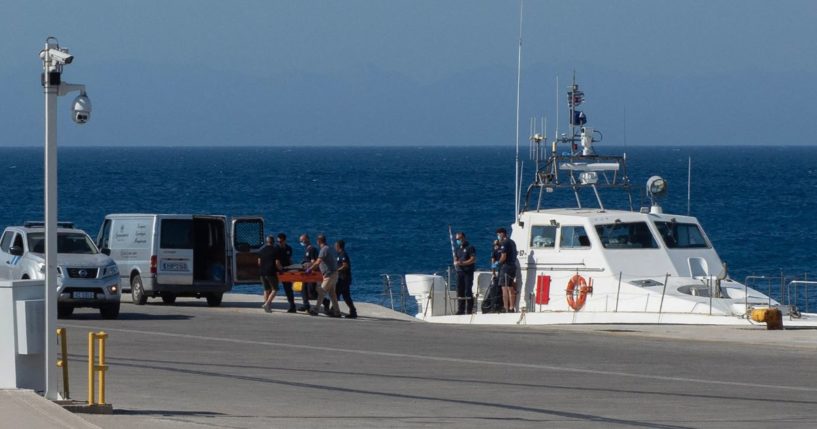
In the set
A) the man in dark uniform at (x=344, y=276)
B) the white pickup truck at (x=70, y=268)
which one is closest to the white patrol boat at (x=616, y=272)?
the man in dark uniform at (x=344, y=276)

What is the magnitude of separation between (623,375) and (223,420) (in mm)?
6612

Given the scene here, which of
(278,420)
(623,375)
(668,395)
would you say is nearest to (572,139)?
(623,375)

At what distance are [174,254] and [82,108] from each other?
1586 cm

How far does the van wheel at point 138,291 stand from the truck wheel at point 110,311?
387 cm

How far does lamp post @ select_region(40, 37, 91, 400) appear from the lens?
548 inches

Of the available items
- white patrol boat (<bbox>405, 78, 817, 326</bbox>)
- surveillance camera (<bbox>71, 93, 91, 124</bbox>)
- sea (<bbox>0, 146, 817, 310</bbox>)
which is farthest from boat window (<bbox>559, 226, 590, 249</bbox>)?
surveillance camera (<bbox>71, 93, 91, 124</bbox>)

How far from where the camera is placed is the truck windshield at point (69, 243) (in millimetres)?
27422

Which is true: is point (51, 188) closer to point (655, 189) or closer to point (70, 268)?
point (70, 268)

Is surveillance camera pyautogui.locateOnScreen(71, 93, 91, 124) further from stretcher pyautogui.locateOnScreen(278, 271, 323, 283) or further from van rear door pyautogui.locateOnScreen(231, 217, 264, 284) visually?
van rear door pyautogui.locateOnScreen(231, 217, 264, 284)

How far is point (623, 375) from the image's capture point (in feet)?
61.7

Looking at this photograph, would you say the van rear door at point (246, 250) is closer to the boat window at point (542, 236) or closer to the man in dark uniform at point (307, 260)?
the man in dark uniform at point (307, 260)

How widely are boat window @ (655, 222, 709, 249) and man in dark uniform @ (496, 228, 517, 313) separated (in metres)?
2.96

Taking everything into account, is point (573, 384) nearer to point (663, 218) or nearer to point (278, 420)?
point (278, 420)

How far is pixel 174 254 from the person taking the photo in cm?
3077
